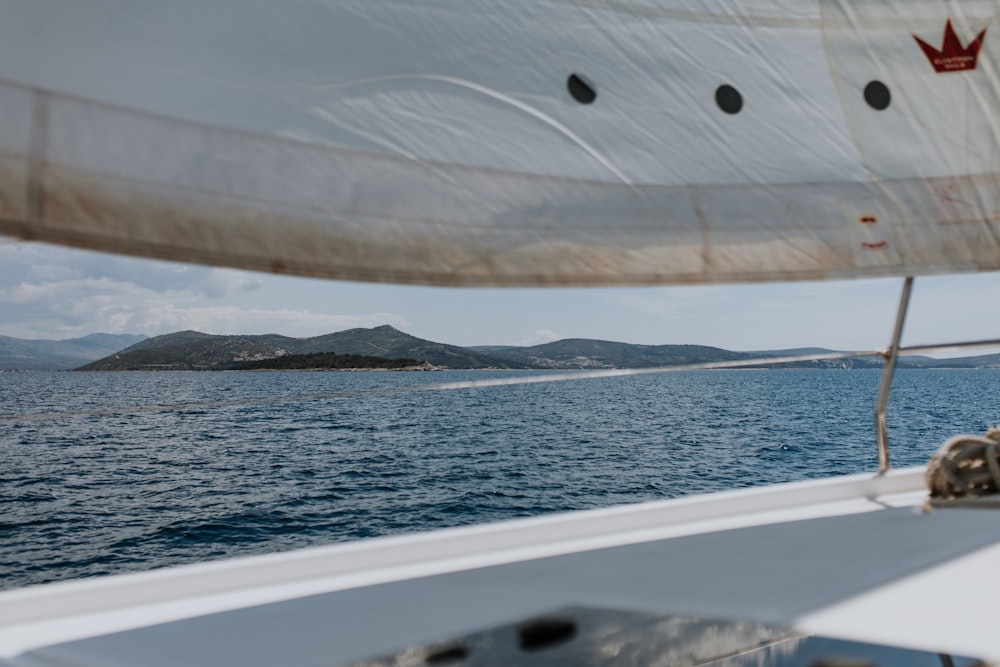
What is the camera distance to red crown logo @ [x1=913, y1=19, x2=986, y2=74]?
1.69 m

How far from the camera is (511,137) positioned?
1414mm

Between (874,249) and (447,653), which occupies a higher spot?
(874,249)

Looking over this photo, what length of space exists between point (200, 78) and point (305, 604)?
797mm

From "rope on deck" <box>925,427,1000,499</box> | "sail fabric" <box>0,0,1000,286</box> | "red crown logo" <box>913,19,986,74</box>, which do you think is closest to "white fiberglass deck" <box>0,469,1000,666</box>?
"rope on deck" <box>925,427,1000,499</box>

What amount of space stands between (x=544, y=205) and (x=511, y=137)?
13 cm

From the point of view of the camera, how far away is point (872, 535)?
157 centimetres

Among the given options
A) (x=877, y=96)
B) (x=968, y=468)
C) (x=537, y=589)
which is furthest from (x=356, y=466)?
(x=537, y=589)

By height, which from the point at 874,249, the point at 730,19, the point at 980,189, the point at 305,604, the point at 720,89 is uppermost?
the point at 730,19

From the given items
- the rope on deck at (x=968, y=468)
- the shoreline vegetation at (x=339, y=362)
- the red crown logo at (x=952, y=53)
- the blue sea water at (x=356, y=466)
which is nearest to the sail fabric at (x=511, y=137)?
the red crown logo at (x=952, y=53)

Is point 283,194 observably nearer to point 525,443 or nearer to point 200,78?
point 200,78

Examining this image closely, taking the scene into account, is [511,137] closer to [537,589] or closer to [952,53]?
[537,589]

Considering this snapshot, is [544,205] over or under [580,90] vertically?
under

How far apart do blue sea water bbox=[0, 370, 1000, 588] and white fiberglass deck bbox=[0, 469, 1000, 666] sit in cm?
211

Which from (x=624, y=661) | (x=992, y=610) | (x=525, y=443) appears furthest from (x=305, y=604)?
(x=525, y=443)
